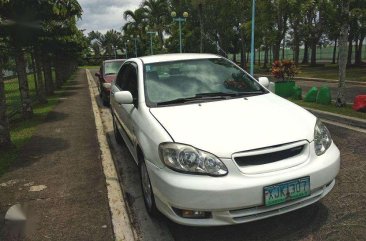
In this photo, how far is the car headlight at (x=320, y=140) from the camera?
368 cm

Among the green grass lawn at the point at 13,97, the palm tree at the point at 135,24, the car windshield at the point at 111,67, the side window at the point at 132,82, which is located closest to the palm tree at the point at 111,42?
the palm tree at the point at 135,24

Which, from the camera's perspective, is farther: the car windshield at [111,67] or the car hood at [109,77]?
the car windshield at [111,67]

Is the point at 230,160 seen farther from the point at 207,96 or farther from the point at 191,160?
the point at 207,96

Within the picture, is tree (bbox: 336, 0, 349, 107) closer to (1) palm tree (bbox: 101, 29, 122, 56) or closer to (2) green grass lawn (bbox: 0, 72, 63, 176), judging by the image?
(2) green grass lawn (bbox: 0, 72, 63, 176)

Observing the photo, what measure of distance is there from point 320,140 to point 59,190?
11.1 feet

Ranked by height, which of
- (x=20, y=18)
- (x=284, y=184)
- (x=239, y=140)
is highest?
(x=20, y=18)

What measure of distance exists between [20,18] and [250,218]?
Answer: 941cm

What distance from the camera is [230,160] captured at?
3.30m

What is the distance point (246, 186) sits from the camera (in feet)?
10.5

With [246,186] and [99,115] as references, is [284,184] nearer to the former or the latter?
[246,186]

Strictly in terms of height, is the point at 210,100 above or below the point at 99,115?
above

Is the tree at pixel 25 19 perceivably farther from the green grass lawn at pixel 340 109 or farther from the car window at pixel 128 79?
the green grass lawn at pixel 340 109

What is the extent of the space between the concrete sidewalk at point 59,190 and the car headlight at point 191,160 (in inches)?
41.5

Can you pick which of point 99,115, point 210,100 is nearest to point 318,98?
point 99,115
